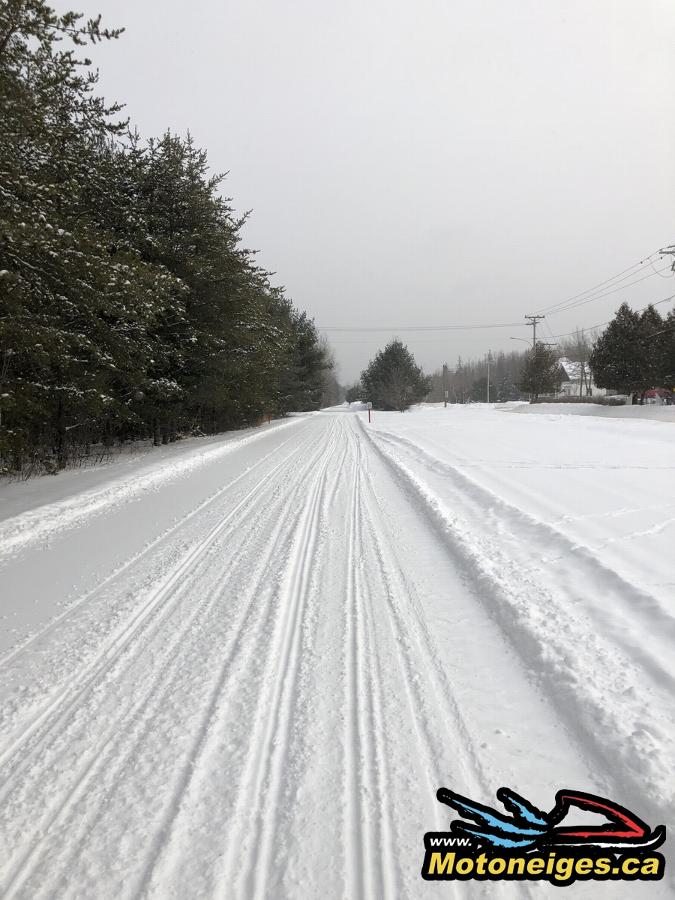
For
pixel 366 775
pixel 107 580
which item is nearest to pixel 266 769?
pixel 366 775

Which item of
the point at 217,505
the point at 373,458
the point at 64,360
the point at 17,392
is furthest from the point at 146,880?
the point at 373,458

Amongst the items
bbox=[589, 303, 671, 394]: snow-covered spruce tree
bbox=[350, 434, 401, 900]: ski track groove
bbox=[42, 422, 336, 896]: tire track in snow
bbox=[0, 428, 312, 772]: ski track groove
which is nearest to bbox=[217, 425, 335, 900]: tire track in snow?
bbox=[42, 422, 336, 896]: tire track in snow

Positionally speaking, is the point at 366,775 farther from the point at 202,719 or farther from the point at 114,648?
the point at 114,648

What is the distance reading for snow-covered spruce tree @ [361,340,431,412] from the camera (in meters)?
61.9

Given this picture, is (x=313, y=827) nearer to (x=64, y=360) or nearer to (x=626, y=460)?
(x=64, y=360)

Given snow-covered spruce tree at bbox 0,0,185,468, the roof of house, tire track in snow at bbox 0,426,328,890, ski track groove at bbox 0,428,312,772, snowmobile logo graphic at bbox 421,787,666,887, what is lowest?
snowmobile logo graphic at bbox 421,787,666,887

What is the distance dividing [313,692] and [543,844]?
4.57 ft

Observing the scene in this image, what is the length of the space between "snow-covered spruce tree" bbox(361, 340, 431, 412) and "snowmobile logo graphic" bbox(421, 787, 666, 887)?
2362 inches

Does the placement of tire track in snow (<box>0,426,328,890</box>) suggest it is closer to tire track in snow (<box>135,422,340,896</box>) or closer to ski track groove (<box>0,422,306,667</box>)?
tire track in snow (<box>135,422,340,896</box>)

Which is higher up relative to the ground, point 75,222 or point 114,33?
point 114,33

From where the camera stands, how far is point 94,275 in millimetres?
8594

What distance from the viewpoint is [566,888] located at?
1.84 metres

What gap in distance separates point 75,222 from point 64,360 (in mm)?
2649

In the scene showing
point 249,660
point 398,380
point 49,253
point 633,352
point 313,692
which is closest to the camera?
point 313,692
